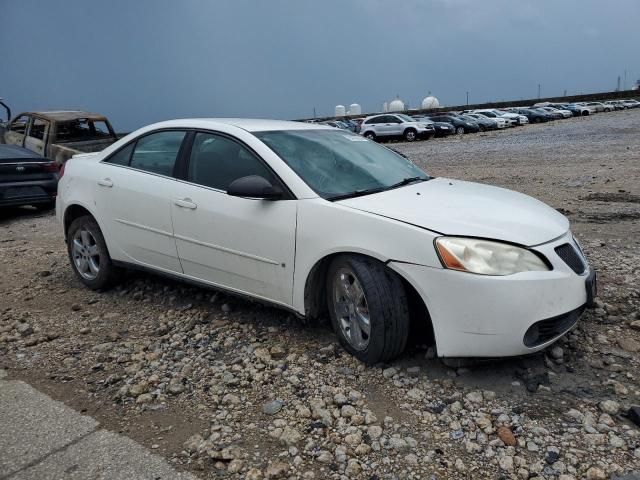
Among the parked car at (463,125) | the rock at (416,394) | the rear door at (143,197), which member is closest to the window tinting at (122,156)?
the rear door at (143,197)

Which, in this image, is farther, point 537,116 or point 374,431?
point 537,116

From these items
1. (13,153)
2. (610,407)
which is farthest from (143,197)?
(13,153)

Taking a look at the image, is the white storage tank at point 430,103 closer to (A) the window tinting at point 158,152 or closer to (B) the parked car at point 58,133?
(B) the parked car at point 58,133

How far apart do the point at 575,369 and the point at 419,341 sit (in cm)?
92

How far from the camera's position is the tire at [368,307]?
10.4ft

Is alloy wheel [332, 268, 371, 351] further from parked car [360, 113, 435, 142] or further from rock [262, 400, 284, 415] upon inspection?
parked car [360, 113, 435, 142]

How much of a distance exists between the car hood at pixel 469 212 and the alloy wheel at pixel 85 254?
106 inches

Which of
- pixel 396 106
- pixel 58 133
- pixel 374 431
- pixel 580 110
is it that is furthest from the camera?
pixel 396 106

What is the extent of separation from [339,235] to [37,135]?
10.6 m

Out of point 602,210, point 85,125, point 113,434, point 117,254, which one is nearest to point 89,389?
point 113,434

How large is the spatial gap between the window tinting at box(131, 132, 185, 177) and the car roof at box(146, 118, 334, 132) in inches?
3.8

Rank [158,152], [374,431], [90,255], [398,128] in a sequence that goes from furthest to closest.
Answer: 1. [398,128]
2. [90,255]
3. [158,152]
4. [374,431]

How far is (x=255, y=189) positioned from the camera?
3.58 meters

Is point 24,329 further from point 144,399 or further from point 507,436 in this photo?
point 507,436
